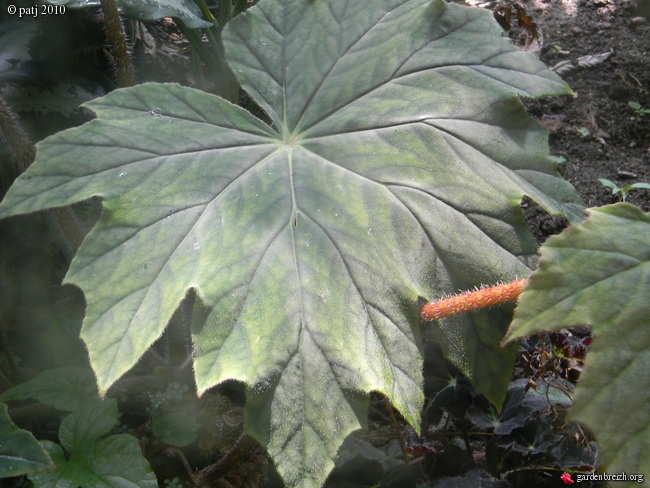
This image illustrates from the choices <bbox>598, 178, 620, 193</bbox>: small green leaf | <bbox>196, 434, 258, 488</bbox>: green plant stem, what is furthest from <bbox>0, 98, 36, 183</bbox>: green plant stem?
<bbox>598, 178, 620, 193</bbox>: small green leaf

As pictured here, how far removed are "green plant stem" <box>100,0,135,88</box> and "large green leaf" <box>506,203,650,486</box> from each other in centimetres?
115

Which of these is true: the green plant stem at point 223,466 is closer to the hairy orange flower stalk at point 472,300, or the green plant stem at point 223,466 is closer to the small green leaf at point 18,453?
the small green leaf at point 18,453

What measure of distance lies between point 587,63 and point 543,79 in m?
1.55

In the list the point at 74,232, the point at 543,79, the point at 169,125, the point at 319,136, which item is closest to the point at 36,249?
the point at 74,232

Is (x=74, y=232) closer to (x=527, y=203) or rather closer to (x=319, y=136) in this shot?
(x=319, y=136)

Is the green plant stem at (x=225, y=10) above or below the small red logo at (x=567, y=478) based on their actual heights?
above

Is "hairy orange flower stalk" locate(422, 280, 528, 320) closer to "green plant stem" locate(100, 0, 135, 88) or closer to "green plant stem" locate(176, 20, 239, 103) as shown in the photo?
"green plant stem" locate(100, 0, 135, 88)

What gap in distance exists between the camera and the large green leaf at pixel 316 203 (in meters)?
0.84

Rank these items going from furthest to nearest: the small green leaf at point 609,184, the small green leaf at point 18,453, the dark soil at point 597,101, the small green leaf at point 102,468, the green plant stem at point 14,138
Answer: the dark soil at point 597,101, the small green leaf at point 609,184, the green plant stem at point 14,138, the small green leaf at point 102,468, the small green leaf at point 18,453

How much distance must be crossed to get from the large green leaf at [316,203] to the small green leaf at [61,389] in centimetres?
48

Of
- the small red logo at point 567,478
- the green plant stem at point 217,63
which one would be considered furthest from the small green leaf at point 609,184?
the green plant stem at point 217,63

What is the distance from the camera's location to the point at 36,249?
5.15 feet

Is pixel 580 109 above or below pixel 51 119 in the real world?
below

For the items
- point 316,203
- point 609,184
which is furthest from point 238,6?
point 609,184
